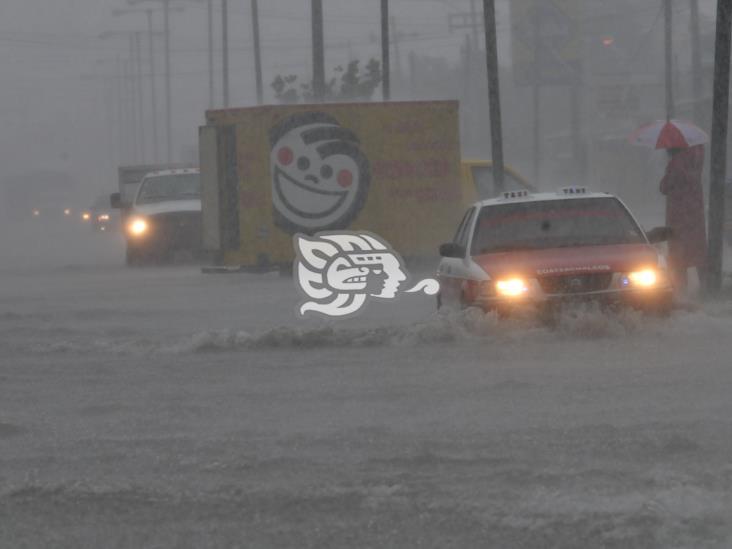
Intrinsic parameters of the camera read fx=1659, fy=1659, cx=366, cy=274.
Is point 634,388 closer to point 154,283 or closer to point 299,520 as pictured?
point 299,520

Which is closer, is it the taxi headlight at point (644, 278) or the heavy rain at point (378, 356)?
the heavy rain at point (378, 356)

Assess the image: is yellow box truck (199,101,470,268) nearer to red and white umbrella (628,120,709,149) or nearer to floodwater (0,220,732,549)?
red and white umbrella (628,120,709,149)

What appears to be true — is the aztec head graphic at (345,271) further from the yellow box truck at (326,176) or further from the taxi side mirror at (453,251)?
the taxi side mirror at (453,251)

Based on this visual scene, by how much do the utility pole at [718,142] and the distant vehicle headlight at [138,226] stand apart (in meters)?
14.6

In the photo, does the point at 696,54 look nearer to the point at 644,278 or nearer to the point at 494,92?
the point at 494,92

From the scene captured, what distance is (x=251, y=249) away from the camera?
24906mm

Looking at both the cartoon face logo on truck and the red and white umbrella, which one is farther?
the cartoon face logo on truck

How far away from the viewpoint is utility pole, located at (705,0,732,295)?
17078mm

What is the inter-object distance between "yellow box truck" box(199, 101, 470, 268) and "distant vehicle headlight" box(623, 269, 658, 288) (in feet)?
37.2

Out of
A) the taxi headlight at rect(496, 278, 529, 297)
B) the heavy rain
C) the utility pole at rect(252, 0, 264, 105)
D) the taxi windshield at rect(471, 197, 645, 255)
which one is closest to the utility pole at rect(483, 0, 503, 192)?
the heavy rain

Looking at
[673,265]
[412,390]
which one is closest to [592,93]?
[673,265]

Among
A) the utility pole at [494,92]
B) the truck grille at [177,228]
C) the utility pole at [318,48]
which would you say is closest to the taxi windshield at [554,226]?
the utility pole at [494,92]

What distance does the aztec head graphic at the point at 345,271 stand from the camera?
788 inches

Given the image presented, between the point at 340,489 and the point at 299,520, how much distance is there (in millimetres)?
577
